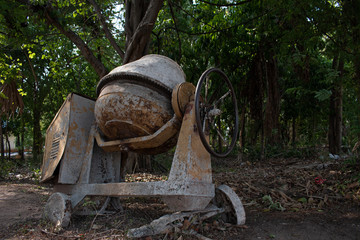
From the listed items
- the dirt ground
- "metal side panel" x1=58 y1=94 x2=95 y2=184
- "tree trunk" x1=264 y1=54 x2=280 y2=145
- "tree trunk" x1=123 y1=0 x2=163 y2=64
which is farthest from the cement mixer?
"tree trunk" x1=264 y1=54 x2=280 y2=145

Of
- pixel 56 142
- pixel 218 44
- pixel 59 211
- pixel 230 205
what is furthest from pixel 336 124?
pixel 59 211

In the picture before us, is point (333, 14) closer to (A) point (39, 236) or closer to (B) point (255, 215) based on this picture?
(B) point (255, 215)

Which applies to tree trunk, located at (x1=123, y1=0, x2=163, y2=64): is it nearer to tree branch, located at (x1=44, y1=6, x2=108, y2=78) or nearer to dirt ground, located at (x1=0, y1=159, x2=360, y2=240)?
tree branch, located at (x1=44, y1=6, x2=108, y2=78)

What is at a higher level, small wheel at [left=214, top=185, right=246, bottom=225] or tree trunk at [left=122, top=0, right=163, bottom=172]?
tree trunk at [left=122, top=0, right=163, bottom=172]

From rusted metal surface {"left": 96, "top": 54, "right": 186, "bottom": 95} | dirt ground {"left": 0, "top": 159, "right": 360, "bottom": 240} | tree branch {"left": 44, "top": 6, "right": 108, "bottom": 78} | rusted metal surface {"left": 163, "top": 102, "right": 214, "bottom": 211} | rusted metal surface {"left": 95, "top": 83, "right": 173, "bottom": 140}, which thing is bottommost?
dirt ground {"left": 0, "top": 159, "right": 360, "bottom": 240}

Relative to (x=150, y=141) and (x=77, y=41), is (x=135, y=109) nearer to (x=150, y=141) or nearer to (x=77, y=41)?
(x=150, y=141)

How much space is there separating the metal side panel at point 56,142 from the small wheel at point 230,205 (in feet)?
6.95

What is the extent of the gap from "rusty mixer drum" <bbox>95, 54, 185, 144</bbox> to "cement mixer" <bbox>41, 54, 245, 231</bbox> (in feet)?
0.03

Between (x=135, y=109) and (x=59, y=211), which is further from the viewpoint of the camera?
(x=59, y=211)

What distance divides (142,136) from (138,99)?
45 cm

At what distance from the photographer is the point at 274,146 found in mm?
9906

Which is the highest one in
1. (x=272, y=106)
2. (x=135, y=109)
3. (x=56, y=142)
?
(x=272, y=106)

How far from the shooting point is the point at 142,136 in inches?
136

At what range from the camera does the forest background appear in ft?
16.1
